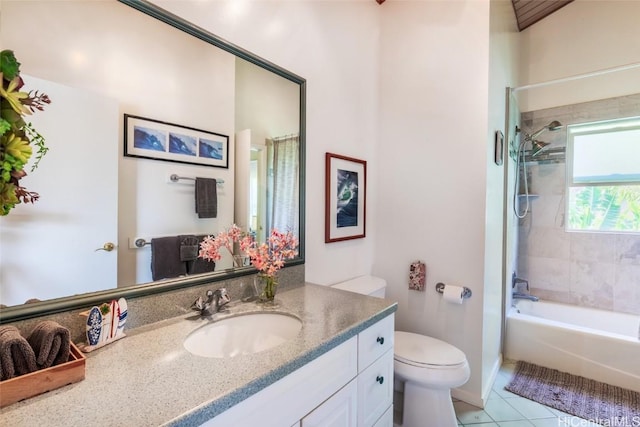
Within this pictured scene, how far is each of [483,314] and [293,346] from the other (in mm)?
1551

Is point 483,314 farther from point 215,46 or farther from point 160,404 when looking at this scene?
point 215,46

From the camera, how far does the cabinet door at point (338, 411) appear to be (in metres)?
0.93

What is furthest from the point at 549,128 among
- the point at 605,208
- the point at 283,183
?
the point at 283,183

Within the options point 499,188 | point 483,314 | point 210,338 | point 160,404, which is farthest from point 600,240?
point 160,404

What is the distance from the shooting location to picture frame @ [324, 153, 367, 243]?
192cm

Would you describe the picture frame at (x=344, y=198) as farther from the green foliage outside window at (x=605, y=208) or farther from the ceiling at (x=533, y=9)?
the green foliage outside window at (x=605, y=208)

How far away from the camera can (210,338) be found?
1.11m

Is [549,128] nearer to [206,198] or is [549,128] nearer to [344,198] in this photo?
[344,198]

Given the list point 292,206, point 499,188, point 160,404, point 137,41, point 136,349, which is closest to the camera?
point 160,404

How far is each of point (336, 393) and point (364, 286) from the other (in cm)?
102

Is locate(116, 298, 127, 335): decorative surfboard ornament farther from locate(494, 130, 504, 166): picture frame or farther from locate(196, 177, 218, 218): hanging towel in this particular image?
locate(494, 130, 504, 166): picture frame

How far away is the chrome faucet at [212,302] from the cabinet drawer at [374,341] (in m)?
0.55

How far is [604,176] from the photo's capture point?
9.48 ft

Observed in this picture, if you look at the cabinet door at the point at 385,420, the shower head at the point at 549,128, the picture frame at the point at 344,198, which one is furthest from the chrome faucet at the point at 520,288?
the cabinet door at the point at 385,420
